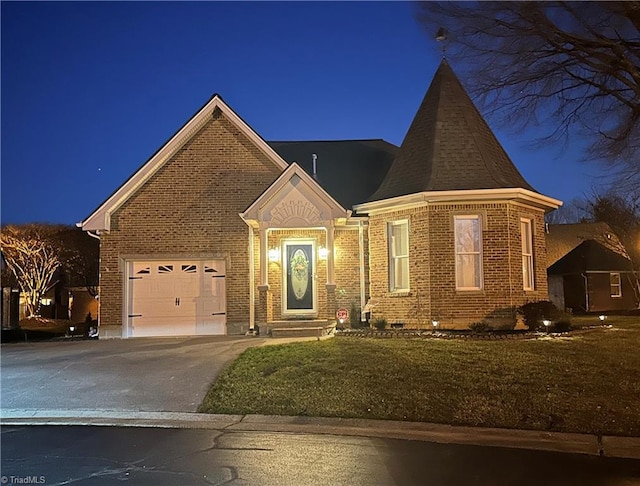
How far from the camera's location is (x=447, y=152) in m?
18.1

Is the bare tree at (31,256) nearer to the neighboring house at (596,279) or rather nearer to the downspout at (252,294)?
the downspout at (252,294)

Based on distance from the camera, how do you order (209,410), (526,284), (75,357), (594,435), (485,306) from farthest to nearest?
(526,284), (485,306), (75,357), (209,410), (594,435)

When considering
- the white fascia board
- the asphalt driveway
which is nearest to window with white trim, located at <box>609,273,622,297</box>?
the white fascia board

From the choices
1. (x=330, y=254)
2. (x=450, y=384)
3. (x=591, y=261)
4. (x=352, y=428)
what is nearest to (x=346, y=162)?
(x=330, y=254)

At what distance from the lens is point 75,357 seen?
14836mm

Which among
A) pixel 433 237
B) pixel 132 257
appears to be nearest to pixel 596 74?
pixel 433 237

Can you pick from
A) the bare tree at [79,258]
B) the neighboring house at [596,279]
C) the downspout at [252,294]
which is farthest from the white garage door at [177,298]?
the neighboring house at [596,279]

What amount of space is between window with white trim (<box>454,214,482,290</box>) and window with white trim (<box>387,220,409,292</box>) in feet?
4.95

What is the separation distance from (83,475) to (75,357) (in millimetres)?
8711

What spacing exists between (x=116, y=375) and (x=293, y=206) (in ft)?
24.5

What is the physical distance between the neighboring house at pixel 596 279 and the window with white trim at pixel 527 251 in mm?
21710

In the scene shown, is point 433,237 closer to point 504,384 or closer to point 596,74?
point 596,74

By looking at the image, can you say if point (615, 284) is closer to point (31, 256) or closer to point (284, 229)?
point (284, 229)

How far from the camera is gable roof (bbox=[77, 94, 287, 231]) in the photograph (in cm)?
1912
